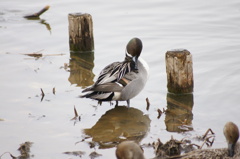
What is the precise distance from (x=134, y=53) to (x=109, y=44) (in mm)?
3033

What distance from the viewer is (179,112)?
817cm

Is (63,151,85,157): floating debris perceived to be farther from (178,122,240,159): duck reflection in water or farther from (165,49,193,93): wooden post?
(165,49,193,93): wooden post

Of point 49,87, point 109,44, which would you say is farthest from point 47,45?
point 49,87

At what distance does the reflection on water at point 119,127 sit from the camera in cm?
718

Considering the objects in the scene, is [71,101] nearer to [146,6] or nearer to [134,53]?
[134,53]

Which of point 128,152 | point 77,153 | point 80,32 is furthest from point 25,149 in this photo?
point 80,32

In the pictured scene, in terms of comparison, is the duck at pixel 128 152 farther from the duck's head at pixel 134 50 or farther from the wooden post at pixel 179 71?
the wooden post at pixel 179 71

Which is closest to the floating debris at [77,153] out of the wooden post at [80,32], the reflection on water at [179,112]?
the reflection on water at [179,112]

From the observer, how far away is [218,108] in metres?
8.27

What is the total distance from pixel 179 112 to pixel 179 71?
0.81 m

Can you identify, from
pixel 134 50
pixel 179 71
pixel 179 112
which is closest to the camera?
pixel 179 112

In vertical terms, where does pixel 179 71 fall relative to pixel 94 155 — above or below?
above

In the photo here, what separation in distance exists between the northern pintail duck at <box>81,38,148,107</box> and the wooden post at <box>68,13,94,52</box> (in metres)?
2.36

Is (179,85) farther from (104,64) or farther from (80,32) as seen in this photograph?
(80,32)
